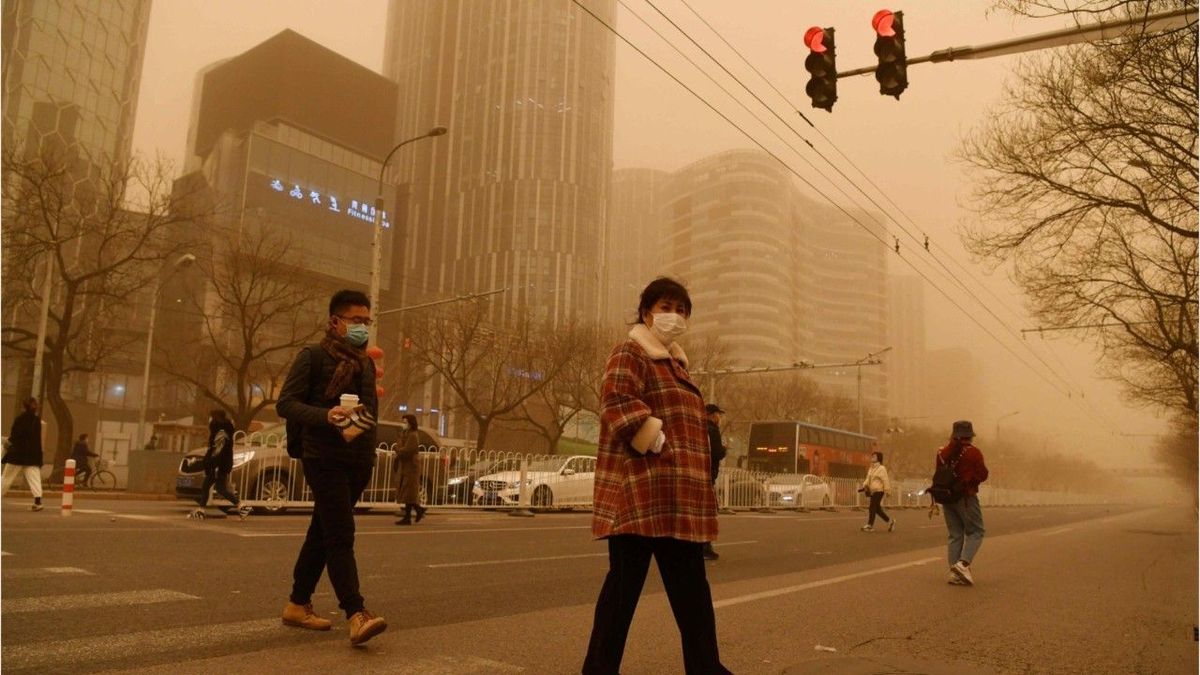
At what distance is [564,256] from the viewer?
121812 mm

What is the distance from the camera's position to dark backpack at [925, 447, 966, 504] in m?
8.84

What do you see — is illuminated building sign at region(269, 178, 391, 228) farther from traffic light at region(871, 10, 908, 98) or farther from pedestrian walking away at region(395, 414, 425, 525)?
traffic light at region(871, 10, 908, 98)

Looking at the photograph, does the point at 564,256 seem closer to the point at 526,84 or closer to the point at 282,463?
the point at 526,84

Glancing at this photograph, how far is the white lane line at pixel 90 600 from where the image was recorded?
5.01 meters

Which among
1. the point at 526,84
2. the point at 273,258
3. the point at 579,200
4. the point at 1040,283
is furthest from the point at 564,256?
the point at 1040,283

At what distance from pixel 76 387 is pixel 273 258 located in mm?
41050

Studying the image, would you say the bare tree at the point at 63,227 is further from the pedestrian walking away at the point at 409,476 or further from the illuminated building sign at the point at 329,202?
the illuminated building sign at the point at 329,202

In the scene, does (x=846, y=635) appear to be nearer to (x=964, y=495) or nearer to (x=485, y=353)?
(x=964, y=495)

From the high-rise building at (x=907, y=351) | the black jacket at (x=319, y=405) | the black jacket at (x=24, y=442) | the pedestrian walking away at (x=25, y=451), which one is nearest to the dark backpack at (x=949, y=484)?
the black jacket at (x=319, y=405)

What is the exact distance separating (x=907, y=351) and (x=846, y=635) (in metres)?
119

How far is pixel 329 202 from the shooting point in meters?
80.9

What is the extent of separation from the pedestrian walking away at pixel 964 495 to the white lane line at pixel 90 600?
6.99 m

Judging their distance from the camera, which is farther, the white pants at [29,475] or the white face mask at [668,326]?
the white pants at [29,475]

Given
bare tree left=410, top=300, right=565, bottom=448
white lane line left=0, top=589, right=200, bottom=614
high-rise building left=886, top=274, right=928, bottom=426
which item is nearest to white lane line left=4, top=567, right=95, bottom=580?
white lane line left=0, top=589, right=200, bottom=614
